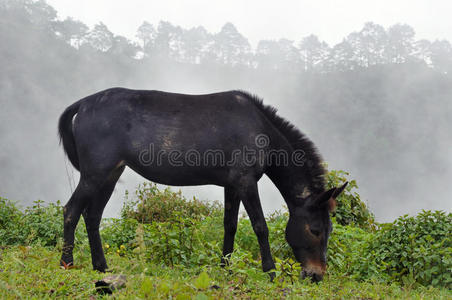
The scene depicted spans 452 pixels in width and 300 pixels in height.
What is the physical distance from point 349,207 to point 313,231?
14.8ft

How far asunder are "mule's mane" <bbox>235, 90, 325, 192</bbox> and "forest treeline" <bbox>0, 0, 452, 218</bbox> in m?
71.6

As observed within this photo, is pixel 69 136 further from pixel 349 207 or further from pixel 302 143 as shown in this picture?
pixel 349 207

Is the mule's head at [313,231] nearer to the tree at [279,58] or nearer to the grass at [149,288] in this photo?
the grass at [149,288]

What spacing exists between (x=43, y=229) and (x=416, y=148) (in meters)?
109

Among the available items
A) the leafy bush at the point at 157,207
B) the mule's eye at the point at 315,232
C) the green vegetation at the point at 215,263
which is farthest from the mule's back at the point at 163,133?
the leafy bush at the point at 157,207

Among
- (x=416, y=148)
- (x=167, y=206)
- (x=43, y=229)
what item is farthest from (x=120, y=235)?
(x=416, y=148)

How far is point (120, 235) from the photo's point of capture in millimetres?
6984

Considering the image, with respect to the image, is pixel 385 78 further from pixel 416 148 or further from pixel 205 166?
pixel 205 166

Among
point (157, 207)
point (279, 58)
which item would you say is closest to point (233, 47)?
point (279, 58)

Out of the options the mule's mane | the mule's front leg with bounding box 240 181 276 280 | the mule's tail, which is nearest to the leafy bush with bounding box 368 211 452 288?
the mule's mane

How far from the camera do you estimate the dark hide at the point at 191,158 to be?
13.9 feet

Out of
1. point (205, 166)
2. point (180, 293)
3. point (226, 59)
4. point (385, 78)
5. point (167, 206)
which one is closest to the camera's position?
point (180, 293)

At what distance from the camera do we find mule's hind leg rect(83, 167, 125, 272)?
4.31m

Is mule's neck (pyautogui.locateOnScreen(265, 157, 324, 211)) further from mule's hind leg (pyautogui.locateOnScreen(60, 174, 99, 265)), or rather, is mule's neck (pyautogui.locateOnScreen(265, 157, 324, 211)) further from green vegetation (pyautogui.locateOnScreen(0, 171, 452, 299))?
mule's hind leg (pyautogui.locateOnScreen(60, 174, 99, 265))
